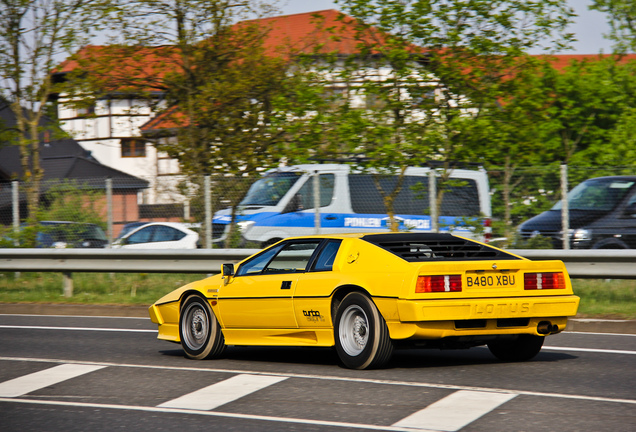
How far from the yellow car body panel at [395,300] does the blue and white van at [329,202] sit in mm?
6512

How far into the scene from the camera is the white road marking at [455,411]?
5426mm

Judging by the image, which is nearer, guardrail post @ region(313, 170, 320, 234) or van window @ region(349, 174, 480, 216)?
van window @ region(349, 174, 480, 216)

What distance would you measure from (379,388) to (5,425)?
261 cm

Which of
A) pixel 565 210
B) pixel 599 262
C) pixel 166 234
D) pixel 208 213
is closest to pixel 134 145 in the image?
pixel 166 234

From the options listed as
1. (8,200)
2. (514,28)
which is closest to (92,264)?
(8,200)

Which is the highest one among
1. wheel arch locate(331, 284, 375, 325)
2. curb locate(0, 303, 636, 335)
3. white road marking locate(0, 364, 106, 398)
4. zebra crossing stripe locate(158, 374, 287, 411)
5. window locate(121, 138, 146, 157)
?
window locate(121, 138, 146, 157)

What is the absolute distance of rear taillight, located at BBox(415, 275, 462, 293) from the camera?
23.1 ft

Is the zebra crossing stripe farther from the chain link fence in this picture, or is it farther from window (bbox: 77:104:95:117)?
window (bbox: 77:104:95:117)

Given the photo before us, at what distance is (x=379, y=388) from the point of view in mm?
6672

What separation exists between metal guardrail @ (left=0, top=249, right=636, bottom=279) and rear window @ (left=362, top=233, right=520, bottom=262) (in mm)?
3939

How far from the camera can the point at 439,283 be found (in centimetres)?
710

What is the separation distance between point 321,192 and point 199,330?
682 cm

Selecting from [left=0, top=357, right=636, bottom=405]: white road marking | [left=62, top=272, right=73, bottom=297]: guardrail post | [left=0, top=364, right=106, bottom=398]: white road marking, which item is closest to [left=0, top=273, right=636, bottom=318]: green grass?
[left=62, top=272, right=73, bottom=297]: guardrail post

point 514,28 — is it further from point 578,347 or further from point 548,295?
point 548,295
